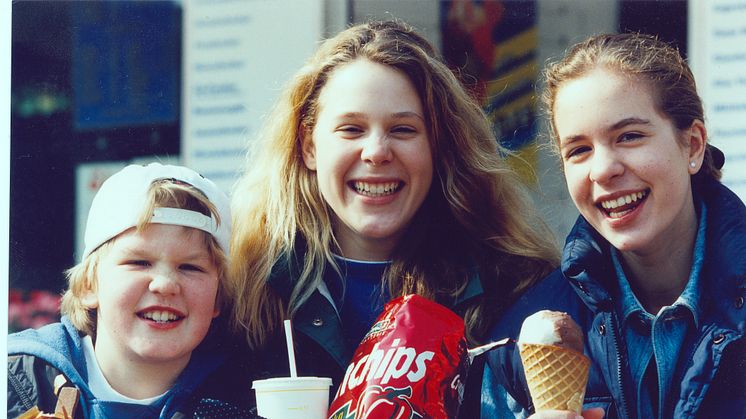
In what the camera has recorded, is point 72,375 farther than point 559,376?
Yes

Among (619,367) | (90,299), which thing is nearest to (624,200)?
(619,367)

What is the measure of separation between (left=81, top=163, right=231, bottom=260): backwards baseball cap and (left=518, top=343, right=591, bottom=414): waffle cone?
108 centimetres

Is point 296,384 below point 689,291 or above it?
below

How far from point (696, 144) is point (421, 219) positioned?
84 centimetres

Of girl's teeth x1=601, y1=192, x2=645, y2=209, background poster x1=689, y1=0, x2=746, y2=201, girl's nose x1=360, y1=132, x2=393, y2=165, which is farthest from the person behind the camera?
background poster x1=689, y1=0, x2=746, y2=201

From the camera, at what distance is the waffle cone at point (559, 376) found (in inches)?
95.6

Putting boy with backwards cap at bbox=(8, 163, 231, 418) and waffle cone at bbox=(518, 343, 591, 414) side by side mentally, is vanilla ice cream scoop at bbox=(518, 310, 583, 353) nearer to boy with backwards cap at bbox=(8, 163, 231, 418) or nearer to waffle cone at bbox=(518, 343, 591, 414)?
waffle cone at bbox=(518, 343, 591, 414)

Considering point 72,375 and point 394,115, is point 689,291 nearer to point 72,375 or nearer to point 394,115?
point 394,115

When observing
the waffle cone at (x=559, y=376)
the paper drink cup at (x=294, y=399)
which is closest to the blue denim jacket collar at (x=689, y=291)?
the waffle cone at (x=559, y=376)

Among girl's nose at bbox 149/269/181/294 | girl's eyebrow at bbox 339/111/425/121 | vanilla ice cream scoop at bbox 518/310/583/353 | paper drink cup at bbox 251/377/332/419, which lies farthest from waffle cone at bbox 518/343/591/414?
girl's nose at bbox 149/269/181/294

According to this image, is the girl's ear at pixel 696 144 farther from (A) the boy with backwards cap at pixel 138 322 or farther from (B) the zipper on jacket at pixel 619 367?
(A) the boy with backwards cap at pixel 138 322

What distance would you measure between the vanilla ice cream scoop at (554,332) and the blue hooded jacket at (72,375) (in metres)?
0.99

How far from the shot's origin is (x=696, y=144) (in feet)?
8.88

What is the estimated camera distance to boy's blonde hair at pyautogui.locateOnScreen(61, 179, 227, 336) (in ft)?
9.75
